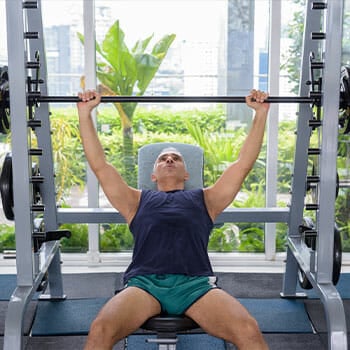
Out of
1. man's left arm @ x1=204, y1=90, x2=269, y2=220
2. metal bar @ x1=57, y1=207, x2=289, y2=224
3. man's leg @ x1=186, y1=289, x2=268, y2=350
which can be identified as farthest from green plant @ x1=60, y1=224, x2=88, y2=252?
man's leg @ x1=186, y1=289, x2=268, y2=350

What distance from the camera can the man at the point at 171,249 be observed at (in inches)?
91.7

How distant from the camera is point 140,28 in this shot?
416 cm

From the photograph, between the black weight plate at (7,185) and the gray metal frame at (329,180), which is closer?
the gray metal frame at (329,180)

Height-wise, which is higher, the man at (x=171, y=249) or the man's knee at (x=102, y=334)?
the man at (x=171, y=249)

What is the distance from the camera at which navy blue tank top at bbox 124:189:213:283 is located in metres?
2.60

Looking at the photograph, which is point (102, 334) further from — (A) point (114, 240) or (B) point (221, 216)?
(A) point (114, 240)

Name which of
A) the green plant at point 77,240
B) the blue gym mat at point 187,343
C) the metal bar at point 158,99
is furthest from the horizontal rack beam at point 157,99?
the green plant at point 77,240

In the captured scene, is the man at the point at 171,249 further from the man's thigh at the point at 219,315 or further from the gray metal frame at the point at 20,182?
the gray metal frame at the point at 20,182

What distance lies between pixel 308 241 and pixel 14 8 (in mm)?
1664

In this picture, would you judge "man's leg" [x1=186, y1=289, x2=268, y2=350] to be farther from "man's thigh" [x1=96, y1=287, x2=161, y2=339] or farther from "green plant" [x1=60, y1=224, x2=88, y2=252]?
"green plant" [x1=60, y1=224, x2=88, y2=252]

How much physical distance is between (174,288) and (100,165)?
2.04ft

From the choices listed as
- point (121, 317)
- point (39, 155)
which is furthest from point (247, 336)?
point (39, 155)

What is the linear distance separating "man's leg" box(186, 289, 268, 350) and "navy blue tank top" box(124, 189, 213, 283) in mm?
201

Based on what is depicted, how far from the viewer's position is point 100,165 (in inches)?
106
